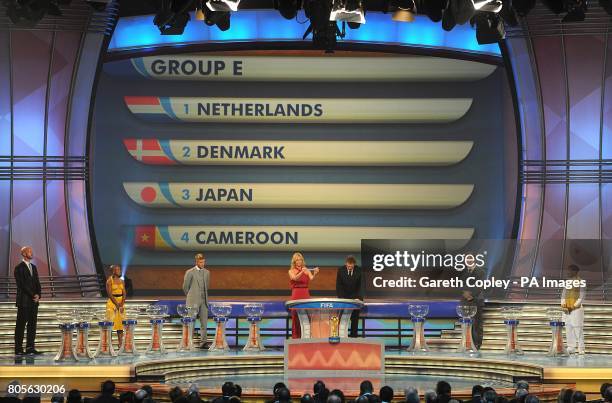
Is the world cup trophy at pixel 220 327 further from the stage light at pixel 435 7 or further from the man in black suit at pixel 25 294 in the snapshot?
the stage light at pixel 435 7

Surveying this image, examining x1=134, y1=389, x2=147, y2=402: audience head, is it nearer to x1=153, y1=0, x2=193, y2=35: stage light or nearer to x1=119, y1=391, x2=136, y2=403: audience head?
x1=119, y1=391, x2=136, y2=403: audience head

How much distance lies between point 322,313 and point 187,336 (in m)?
2.09

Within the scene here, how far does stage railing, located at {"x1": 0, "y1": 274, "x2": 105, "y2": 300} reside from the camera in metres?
17.4

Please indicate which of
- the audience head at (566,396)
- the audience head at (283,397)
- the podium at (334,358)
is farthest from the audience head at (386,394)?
the podium at (334,358)

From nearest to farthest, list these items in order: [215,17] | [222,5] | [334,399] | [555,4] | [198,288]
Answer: [334,399]
[222,5]
[555,4]
[215,17]
[198,288]

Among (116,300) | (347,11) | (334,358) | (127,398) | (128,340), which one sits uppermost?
(347,11)

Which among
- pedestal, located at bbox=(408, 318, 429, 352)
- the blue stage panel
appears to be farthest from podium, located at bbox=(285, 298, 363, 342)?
the blue stage panel

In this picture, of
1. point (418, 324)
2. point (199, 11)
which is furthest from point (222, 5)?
point (418, 324)

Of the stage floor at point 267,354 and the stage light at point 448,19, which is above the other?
the stage light at point 448,19

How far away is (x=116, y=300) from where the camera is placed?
586 inches

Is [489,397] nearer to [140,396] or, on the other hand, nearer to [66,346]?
[140,396]

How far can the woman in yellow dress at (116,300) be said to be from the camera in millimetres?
14867

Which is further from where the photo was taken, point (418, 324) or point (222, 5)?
point (418, 324)

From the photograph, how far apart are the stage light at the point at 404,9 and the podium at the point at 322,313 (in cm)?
360
